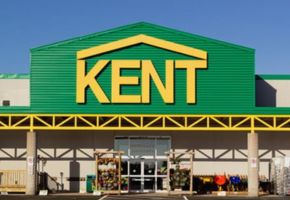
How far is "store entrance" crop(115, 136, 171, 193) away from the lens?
35125 millimetres

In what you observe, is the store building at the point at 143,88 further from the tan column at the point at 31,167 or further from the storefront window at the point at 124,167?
the storefront window at the point at 124,167

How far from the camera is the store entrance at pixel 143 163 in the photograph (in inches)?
1383

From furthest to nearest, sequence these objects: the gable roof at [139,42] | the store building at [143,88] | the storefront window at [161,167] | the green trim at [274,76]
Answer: the green trim at [274,76]
the storefront window at [161,167]
the gable roof at [139,42]
the store building at [143,88]

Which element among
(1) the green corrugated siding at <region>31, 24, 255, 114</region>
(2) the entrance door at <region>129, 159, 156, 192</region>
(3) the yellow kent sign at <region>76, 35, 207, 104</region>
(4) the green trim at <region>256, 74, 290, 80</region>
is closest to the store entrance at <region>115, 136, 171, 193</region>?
(2) the entrance door at <region>129, 159, 156, 192</region>

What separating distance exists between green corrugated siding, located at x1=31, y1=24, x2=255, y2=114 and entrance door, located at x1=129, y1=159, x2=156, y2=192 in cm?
399

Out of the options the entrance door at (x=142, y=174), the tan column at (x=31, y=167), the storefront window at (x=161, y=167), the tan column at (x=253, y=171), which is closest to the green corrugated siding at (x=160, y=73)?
the tan column at (x=31, y=167)

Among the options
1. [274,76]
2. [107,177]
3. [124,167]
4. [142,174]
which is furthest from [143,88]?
[274,76]

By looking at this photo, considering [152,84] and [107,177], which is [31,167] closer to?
[107,177]

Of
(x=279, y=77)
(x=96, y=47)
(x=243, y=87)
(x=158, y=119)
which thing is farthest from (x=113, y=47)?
(x=279, y=77)

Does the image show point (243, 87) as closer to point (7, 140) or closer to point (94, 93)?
point (94, 93)

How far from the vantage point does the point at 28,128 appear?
3231 cm

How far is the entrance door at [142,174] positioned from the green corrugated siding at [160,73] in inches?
157

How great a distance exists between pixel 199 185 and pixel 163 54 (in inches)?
289

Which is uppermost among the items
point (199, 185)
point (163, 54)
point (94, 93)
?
point (163, 54)
